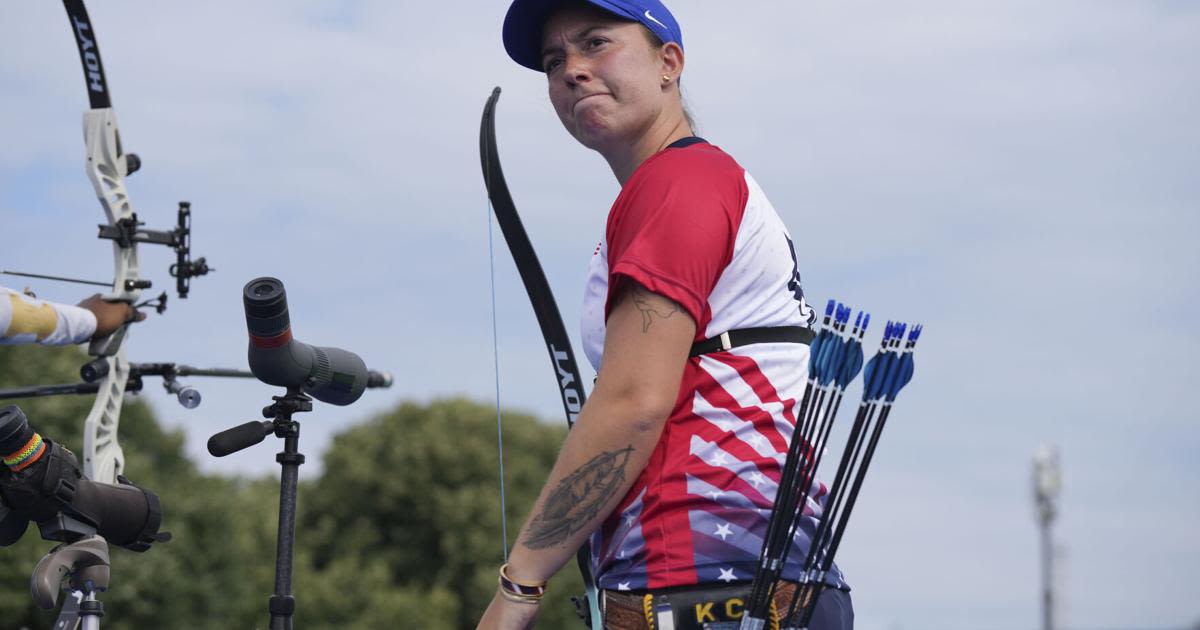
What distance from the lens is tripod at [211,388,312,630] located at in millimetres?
3658

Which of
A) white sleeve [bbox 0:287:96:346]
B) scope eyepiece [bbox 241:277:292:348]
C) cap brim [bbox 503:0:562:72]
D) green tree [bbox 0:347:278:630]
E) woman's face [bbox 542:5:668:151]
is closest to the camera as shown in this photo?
woman's face [bbox 542:5:668:151]

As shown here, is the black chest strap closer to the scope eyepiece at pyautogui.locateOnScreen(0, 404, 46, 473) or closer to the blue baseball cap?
the blue baseball cap

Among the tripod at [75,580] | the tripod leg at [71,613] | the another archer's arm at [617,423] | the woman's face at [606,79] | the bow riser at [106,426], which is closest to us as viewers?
the another archer's arm at [617,423]

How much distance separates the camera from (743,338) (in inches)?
105

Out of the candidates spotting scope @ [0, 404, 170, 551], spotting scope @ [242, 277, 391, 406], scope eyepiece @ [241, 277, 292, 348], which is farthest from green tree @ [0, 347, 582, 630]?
scope eyepiece @ [241, 277, 292, 348]

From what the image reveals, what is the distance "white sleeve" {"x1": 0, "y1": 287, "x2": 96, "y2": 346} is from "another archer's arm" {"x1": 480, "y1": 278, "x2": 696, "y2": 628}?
11.1 ft

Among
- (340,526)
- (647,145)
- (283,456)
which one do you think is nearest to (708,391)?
(647,145)

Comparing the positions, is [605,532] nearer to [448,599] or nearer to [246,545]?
[246,545]

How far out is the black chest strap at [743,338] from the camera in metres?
2.65

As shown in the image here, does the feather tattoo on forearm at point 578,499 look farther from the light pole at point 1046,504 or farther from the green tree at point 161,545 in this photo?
the light pole at point 1046,504

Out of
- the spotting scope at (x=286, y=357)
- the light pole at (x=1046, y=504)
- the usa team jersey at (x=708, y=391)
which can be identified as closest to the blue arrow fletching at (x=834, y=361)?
the usa team jersey at (x=708, y=391)

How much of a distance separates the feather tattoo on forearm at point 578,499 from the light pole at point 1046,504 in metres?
23.3

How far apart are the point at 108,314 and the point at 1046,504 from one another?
21.3 metres

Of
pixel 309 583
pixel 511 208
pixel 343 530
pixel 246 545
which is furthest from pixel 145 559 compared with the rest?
pixel 511 208
